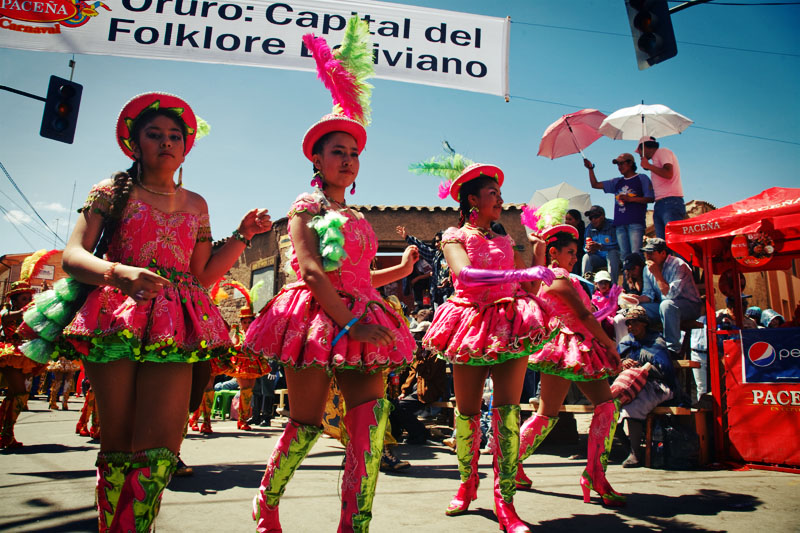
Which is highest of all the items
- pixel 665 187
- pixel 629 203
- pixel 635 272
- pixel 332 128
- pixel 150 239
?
pixel 665 187

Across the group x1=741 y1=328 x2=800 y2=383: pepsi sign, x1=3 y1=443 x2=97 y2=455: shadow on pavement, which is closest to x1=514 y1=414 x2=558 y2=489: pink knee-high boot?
x1=741 y1=328 x2=800 y2=383: pepsi sign

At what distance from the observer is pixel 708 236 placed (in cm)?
586

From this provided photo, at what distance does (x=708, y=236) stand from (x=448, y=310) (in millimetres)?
3835

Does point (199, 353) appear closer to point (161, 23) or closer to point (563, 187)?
point (161, 23)

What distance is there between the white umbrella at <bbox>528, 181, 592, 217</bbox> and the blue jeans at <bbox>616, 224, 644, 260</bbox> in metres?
4.32

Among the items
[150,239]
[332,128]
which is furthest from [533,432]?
[150,239]

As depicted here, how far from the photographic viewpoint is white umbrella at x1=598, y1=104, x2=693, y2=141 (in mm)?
8648

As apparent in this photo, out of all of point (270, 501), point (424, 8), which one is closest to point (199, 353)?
point (270, 501)

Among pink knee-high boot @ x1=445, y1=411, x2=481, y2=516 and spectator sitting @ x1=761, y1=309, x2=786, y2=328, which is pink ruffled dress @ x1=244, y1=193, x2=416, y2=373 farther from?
spectator sitting @ x1=761, y1=309, x2=786, y2=328

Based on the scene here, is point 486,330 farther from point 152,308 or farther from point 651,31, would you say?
point 651,31

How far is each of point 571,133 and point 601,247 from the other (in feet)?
8.46

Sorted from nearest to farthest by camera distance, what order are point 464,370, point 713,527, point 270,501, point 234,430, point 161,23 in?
point 270,501, point 713,527, point 464,370, point 161,23, point 234,430

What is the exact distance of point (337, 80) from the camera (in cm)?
311

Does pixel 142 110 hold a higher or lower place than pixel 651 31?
lower
